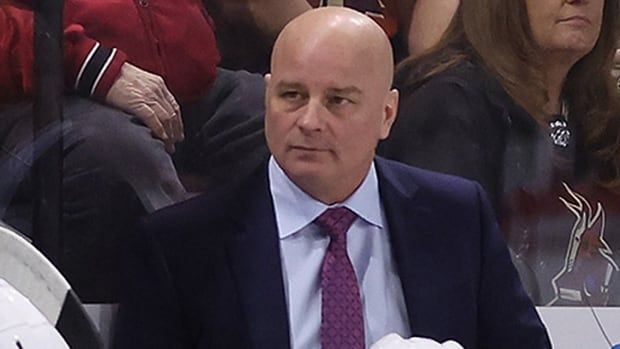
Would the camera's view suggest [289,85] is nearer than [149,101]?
Yes

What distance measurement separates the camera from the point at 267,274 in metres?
1.26

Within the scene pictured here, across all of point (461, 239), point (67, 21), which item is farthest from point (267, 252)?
point (67, 21)

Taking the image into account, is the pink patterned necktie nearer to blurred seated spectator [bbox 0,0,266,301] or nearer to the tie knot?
the tie knot

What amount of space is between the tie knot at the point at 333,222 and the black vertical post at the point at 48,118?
1.26 ft

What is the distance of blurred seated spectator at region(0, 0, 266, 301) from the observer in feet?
4.54

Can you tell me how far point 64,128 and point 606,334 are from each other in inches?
36.1

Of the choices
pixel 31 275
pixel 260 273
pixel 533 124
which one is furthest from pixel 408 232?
pixel 31 275

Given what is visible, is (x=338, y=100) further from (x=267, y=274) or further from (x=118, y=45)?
(x=118, y=45)

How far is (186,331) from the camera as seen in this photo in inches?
49.3

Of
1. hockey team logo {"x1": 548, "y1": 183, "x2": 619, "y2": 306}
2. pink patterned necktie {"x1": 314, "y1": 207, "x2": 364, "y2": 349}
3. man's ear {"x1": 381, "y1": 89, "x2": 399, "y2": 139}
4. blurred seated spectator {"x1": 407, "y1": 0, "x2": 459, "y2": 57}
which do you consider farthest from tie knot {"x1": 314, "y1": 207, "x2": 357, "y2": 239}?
hockey team logo {"x1": 548, "y1": 183, "x2": 619, "y2": 306}

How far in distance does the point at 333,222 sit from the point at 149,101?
0.34 meters

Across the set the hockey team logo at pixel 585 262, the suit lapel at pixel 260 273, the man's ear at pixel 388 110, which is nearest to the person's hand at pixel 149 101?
the suit lapel at pixel 260 273

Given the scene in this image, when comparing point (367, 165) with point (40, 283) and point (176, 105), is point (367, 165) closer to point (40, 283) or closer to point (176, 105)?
point (176, 105)

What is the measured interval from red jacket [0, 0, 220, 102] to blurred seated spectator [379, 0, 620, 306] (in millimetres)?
309
